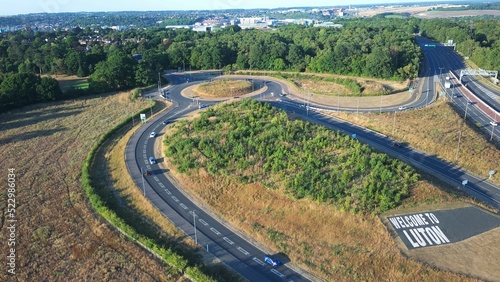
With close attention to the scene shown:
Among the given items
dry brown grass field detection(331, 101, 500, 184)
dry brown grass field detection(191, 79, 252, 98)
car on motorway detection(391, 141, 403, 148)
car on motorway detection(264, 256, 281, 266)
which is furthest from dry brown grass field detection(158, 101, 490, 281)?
dry brown grass field detection(191, 79, 252, 98)

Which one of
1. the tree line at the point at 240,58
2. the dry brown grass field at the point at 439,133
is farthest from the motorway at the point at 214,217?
the tree line at the point at 240,58

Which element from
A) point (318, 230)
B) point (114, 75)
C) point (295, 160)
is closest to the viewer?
point (318, 230)

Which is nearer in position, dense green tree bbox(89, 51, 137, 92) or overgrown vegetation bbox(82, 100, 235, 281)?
overgrown vegetation bbox(82, 100, 235, 281)

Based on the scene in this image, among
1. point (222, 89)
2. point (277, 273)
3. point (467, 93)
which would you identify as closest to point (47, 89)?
point (222, 89)

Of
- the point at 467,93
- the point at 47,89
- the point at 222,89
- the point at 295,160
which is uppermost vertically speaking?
the point at 47,89

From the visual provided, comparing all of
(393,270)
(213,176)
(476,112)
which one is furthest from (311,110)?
(393,270)

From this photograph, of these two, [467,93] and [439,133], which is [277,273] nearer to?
[439,133]

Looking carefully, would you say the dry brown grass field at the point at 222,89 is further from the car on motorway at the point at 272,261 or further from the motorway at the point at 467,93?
the car on motorway at the point at 272,261

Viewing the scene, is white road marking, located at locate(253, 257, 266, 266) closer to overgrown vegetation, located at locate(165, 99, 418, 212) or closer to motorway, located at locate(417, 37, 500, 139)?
overgrown vegetation, located at locate(165, 99, 418, 212)
